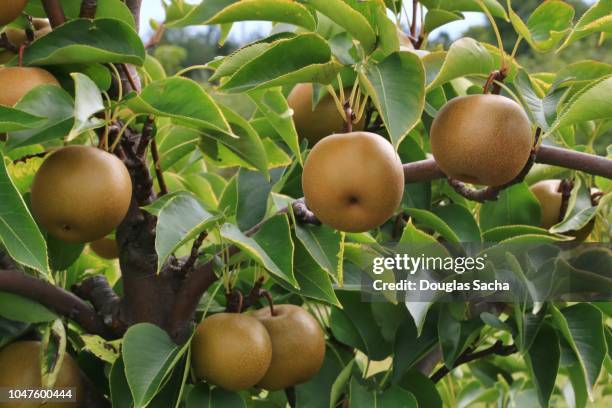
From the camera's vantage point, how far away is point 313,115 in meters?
1.01

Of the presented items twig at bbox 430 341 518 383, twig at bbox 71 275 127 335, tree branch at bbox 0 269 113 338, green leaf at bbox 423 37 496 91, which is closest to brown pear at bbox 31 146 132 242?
tree branch at bbox 0 269 113 338

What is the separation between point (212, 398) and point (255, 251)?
0.80 feet

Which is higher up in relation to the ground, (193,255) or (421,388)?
(193,255)

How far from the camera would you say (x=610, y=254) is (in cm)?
103

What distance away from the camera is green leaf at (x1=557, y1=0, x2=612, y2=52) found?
0.75 m

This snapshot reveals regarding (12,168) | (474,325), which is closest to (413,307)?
(474,325)

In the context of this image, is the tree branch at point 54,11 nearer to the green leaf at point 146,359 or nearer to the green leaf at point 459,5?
the green leaf at point 146,359

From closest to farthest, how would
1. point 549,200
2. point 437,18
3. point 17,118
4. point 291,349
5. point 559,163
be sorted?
point 17,118 → point 559,163 → point 291,349 → point 437,18 → point 549,200

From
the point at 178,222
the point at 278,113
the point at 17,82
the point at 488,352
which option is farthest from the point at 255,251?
the point at 488,352

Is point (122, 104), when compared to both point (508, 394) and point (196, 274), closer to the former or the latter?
point (196, 274)

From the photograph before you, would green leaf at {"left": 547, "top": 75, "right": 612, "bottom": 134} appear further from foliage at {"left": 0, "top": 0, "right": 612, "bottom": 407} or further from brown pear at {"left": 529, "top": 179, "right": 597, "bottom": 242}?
brown pear at {"left": 529, "top": 179, "right": 597, "bottom": 242}

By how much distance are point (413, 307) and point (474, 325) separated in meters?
0.17

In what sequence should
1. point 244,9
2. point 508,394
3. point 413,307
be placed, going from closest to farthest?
point 244,9
point 413,307
point 508,394

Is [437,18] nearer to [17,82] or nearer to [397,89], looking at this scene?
[397,89]
